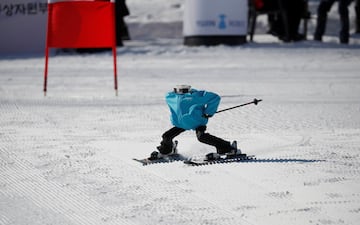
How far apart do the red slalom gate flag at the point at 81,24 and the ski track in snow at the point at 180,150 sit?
60cm

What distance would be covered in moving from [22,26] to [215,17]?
3704mm

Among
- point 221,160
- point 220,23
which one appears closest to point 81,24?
point 221,160

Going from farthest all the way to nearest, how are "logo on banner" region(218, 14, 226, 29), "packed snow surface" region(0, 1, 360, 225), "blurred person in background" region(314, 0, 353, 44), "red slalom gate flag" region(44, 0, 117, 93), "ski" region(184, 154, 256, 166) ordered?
"blurred person in background" region(314, 0, 353, 44)
"logo on banner" region(218, 14, 226, 29)
"red slalom gate flag" region(44, 0, 117, 93)
"ski" region(184, 154, 256, 166)
"packed snow surface" region(0, 1, 360, 225)

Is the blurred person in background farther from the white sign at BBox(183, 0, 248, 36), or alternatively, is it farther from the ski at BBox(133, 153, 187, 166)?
the ski at BBox(133, 153, 187, 166)

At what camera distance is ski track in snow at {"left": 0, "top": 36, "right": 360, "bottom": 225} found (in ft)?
12.2

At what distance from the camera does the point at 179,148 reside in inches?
211

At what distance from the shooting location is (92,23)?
338 inches

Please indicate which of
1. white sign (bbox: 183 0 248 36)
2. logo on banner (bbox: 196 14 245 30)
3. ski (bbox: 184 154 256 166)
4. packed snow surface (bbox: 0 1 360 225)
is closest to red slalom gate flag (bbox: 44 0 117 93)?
packed snow surface (bbox: 0 1 360 225)

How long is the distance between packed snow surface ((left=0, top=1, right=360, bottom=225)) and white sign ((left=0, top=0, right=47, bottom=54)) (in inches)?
137

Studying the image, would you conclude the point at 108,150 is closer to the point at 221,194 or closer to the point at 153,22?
the point at 221,194

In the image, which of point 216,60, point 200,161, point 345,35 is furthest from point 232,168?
point 345,35

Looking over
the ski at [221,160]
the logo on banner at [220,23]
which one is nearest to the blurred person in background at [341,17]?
the logo on banner at [220,23]

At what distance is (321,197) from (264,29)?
17320 mm

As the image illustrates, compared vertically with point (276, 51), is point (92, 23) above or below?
above
